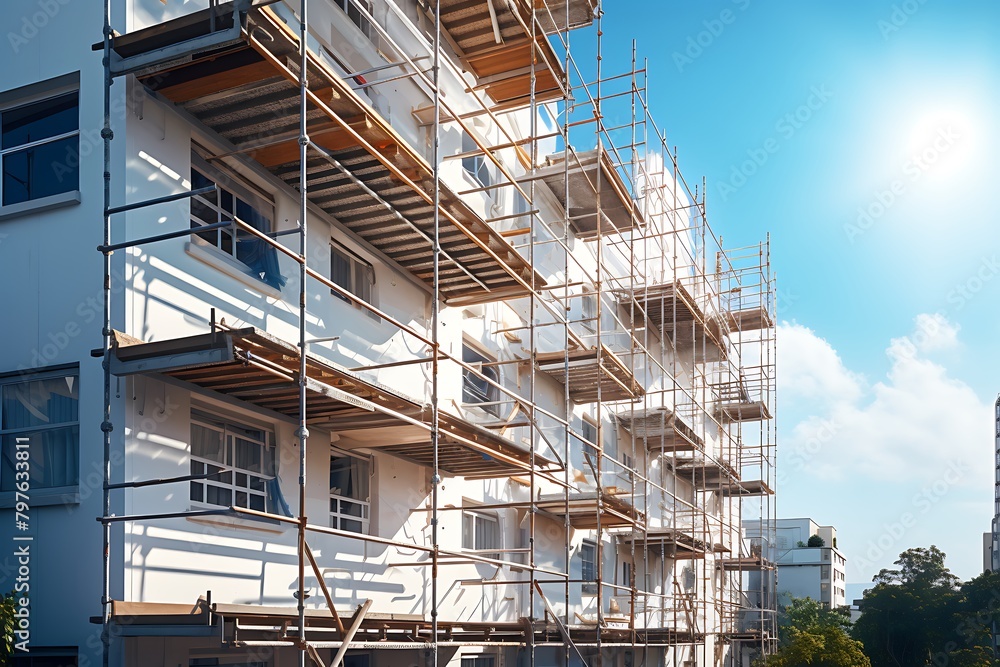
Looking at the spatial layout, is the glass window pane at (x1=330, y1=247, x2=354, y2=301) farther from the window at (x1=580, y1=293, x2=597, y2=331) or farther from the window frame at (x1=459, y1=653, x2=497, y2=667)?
the window at (x1=580, y1=293, x2=597, y2=331)

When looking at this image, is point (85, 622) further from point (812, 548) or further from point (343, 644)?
point (812, 548)

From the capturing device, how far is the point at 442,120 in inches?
611

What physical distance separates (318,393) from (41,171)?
3510mm

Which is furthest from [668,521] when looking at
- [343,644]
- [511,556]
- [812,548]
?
[812,548]

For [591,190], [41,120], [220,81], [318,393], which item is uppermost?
[591,190]

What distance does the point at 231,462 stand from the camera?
35.8 feet

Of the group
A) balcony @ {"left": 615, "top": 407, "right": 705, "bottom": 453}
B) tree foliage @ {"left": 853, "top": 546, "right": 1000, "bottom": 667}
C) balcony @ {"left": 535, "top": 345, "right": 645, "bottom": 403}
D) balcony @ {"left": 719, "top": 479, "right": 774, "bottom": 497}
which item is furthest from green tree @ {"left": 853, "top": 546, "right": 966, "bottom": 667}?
balcony @ {"left": 535, "top": 345, "right": 645, "bottom": 403}

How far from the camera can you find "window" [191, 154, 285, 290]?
10664mm

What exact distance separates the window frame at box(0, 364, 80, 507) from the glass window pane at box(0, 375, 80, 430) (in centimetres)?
3

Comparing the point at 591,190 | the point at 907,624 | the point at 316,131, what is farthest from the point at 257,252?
the point at 907,624

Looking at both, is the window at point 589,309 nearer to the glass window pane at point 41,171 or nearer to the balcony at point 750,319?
the balcony at point 750,319

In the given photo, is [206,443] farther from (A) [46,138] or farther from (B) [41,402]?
(A) [46,138]

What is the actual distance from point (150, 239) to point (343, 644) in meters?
4.09

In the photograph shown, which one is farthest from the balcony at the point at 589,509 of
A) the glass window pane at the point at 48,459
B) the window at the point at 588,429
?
the glass window pane at the point at 48,459
